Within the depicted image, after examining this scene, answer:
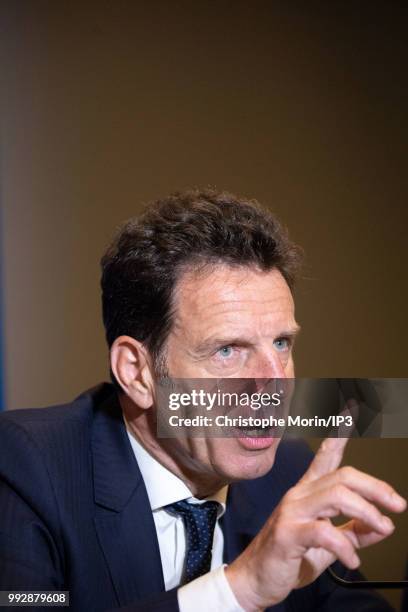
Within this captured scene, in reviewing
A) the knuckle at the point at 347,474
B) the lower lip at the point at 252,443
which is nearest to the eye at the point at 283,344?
the lower lip at the point at 252,443

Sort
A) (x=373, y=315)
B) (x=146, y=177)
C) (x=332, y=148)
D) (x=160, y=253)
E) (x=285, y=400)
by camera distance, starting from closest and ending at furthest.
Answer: (x=285, y=400) < (x=160, y=253) < (x=373, y=315) < (x=332, y=148) < (x=146, y=177)

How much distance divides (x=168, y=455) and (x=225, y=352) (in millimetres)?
212

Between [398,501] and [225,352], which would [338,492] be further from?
[225,352]

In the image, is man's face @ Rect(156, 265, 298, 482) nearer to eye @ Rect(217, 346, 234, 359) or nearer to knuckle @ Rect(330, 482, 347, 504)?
→ eye @ Rect(217, 346, 234, 359)

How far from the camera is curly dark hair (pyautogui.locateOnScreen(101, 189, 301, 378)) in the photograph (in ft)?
2.94

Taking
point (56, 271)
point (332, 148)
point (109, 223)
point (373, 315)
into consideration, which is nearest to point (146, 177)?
point (109, 223)

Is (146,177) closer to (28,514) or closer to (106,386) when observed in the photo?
(106,386)

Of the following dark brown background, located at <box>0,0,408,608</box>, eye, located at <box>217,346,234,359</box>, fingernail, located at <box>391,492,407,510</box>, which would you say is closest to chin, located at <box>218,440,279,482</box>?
eye, located at <box>217,346,234,359</box>

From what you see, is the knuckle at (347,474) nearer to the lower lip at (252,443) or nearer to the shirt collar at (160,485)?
the lower lip at (252,443)

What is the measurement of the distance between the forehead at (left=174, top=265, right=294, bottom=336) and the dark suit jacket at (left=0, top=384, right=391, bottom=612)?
19 centimetres

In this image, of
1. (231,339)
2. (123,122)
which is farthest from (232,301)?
(123,122)

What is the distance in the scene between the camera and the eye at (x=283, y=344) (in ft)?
2.81

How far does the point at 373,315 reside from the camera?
126 cm

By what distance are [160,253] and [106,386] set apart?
269 millimetres
